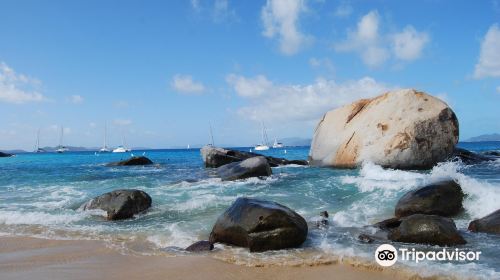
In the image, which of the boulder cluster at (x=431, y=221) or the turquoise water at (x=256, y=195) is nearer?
the turquoise water at (x=256, y=195)

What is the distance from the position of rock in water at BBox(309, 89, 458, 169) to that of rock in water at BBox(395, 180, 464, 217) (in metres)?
9.15

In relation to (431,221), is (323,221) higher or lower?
lower

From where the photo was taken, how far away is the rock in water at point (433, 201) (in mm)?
9711

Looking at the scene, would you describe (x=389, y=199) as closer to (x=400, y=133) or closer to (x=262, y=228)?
(x=262, y=228)

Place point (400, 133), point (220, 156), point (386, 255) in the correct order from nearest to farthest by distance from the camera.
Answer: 1. point (386, 255)
2. point (400, 133)
3. point (220, 156)

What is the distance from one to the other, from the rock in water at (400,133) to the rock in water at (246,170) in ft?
15.2

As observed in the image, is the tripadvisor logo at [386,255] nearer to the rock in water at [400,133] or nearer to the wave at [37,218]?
the wave at [37,218]

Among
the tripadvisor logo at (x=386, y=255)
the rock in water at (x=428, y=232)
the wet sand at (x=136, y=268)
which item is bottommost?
the wet sand at (x=136, y=268)

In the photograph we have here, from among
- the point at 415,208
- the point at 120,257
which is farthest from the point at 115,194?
the point at 415,208

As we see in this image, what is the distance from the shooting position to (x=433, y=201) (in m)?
9.80

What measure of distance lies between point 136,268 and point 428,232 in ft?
15.8

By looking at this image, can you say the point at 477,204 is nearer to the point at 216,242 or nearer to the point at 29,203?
the point at 216,242

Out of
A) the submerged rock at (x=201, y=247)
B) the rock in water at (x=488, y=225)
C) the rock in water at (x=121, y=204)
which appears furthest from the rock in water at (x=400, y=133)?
the submerged rock at (x=201, y=247)

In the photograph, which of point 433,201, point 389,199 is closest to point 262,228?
point 433,201
